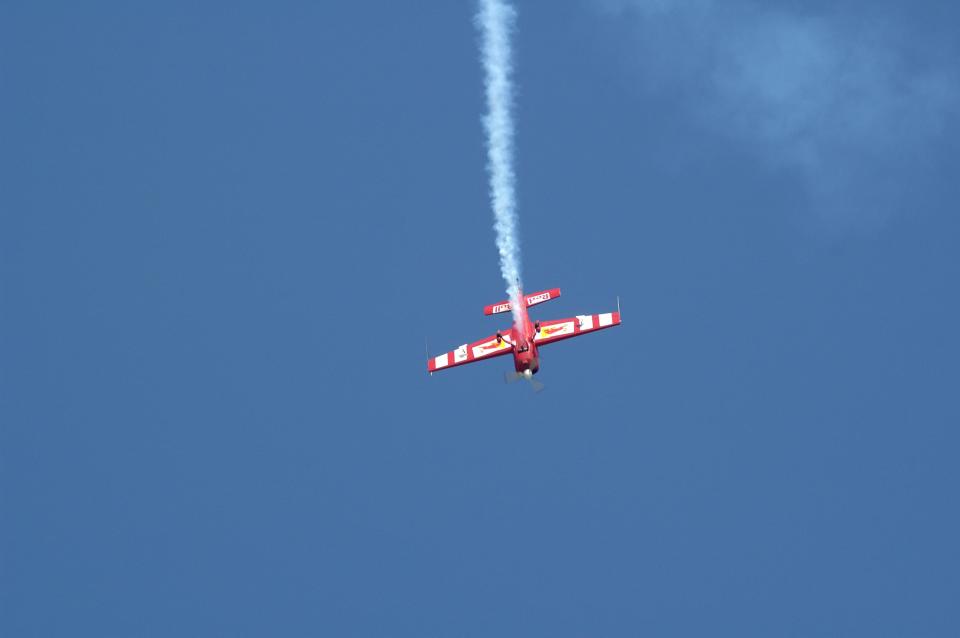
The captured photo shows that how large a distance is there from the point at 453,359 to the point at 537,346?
380cm

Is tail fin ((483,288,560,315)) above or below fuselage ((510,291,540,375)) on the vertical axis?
above

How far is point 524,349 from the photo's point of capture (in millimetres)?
69750

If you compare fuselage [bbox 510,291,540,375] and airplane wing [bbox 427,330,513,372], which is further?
airplane wing [bbox 427,330,513,372]

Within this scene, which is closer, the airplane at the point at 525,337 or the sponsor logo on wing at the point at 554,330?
the airplane at the point at 525,337

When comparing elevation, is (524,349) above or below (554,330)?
below

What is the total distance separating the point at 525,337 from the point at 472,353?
147 inches

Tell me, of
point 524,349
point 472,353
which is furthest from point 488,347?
point 524,349

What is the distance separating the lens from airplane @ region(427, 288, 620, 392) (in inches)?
2751

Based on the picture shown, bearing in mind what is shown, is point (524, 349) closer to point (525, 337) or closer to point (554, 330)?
point (525, 337)

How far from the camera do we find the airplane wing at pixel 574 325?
7244 cm

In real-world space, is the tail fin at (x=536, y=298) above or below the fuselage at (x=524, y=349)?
above

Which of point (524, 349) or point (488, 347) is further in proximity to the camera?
point (488, 347)

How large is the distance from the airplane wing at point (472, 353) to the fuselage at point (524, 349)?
1.14 meters

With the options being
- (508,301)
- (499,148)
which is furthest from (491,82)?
(508,301)
